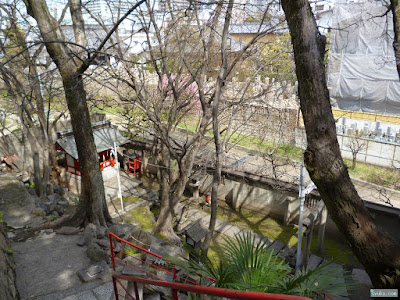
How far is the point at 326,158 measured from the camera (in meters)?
3.92

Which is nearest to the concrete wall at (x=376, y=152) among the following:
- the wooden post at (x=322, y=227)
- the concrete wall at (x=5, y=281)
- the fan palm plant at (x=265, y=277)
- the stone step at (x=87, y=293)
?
the wooden post at (x=322, y=227)

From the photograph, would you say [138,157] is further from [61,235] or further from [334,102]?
[334,102]

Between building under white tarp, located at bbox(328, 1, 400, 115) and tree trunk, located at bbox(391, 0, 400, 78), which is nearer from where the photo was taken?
tree trunk, located at bbox(391, 0, 400, 78)

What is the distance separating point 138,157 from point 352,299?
43.9 ft

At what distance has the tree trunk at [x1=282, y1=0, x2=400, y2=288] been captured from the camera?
12.9 ft

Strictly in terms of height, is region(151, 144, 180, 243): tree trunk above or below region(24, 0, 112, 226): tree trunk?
below

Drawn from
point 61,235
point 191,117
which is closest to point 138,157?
point 191,117

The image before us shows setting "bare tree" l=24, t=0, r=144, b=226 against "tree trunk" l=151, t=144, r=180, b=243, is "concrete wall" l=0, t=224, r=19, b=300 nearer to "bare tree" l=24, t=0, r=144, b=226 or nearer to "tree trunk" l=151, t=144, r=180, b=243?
"bare tree" l=24, t=0, r=144, b=226

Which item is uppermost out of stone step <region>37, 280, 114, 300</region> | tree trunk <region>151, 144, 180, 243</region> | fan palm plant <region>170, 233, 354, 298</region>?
fan palm plant <region>170, 233, 354, 298</region>

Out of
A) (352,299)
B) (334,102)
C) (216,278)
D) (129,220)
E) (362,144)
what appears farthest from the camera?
(334,102)

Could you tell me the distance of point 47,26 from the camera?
7.55m

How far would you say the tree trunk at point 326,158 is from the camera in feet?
12.9

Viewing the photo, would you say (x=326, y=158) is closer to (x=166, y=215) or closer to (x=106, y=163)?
(x=166, y=215)

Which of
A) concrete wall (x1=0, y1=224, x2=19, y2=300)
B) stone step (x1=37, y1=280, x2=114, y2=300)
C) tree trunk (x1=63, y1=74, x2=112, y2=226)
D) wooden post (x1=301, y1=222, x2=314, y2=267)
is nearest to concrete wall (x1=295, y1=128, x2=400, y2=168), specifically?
wooden post (x1=301, y1=222, x2=314, y2=267)
